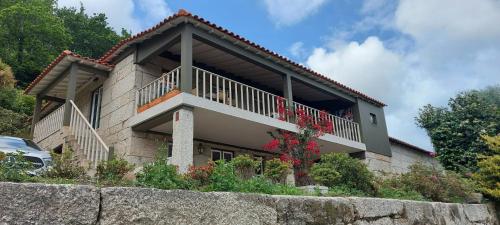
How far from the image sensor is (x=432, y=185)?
8211 millimetres

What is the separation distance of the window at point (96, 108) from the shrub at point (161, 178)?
9.33 m

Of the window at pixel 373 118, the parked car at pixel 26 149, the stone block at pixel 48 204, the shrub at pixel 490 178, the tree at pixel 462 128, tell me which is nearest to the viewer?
the stone block at pixel 48 204

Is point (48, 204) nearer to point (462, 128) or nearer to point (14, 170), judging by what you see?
point (14, 170)

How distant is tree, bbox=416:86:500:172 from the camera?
14789 mm

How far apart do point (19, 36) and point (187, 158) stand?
25.2 meters

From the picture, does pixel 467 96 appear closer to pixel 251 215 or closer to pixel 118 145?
pixel 118 145

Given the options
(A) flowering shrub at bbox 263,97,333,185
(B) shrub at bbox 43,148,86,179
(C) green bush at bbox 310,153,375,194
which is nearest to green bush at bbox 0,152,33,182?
(B) shrub at bbox 43,148,86,179

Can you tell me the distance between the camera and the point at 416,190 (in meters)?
8.28

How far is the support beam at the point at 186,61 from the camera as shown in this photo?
8804 millimetres

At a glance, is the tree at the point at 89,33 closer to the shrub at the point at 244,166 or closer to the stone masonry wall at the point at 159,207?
the shrub at the point at 244,166

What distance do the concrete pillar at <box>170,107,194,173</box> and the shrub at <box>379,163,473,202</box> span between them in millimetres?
4123

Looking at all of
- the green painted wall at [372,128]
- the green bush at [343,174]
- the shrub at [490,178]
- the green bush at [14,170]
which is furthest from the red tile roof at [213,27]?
the green bush at [14,170]

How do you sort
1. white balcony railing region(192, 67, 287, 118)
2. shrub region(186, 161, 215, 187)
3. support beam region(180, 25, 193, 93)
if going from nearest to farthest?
shrub region(186, 161, 215, 187) < support beam region(180, 25, 193, 93) < white balcony railing region(192, 67, 287, 118)

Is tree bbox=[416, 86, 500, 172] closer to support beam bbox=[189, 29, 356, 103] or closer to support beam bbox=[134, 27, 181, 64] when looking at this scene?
support beam bbox=[189, 29, 356, 103]
